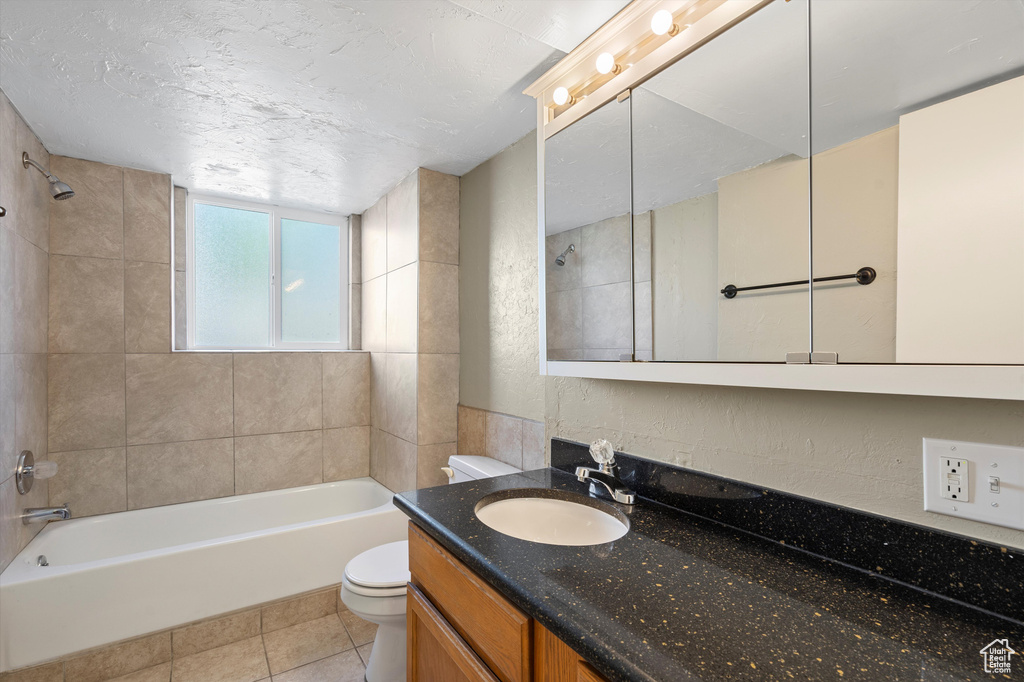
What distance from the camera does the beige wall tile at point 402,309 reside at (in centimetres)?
254

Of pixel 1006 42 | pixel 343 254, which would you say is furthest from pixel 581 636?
pixel 343 254

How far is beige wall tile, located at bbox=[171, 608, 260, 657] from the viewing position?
2.10 meters

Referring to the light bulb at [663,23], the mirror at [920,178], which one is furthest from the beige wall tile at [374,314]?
the mirror at [920,178]

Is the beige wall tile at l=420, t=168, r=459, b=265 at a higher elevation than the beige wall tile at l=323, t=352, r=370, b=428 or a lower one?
higher

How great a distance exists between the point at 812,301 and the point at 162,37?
1.90 metres

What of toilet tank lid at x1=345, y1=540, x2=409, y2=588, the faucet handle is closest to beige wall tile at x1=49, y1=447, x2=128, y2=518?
toilet tank lid at x1=345, y1=540, x2=409, y2=588

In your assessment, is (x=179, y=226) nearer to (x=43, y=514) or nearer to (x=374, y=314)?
(x=374, y=314)

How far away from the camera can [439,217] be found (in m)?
2.56

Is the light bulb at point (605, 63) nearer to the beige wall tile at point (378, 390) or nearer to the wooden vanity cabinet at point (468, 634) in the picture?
the wooden vanity cabinet at point (468, 634)

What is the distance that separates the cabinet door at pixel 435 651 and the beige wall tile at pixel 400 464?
1200 millimetres

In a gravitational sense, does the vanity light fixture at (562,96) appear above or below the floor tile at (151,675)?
above

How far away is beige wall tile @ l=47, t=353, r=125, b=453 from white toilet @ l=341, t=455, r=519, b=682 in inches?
60.8

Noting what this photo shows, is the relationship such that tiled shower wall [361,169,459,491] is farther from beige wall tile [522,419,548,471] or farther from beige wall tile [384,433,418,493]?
beige wall tile [522,419,548,471]

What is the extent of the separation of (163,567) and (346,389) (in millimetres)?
1340
